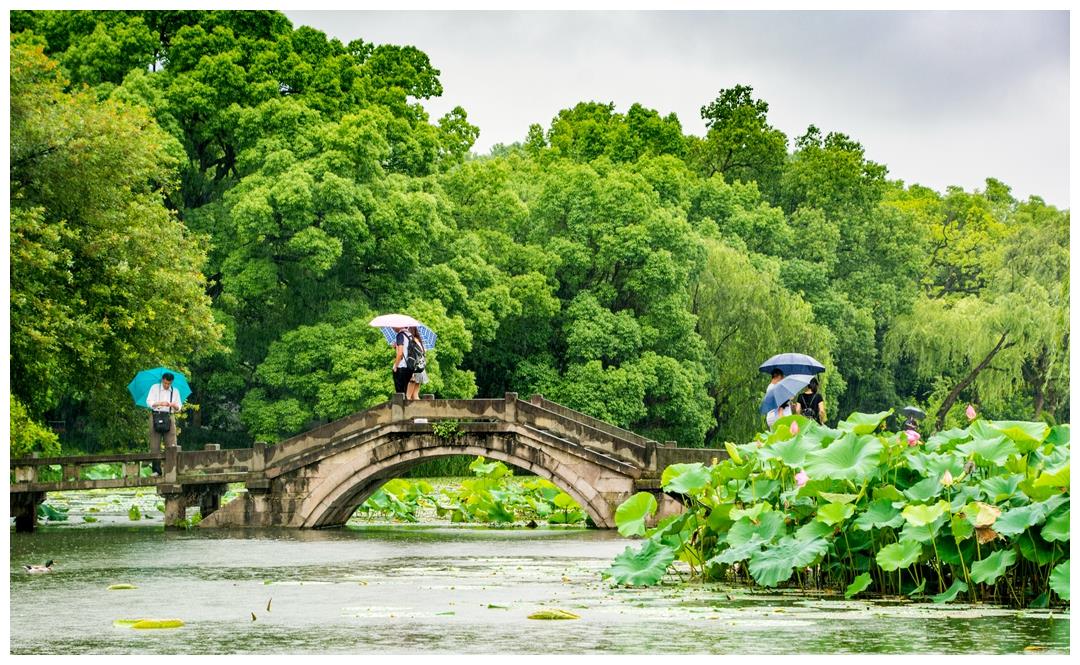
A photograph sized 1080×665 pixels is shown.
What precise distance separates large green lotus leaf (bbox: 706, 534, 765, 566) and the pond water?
0.74 feet

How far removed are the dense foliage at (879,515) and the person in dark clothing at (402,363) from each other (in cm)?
1068

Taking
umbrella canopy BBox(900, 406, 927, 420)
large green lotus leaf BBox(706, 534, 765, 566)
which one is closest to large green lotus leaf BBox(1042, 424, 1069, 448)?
large green lotus leaf BBox(706, 534, 765, 566)

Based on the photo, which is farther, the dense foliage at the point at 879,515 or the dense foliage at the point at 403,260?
the dense foliage at the point at 403,260

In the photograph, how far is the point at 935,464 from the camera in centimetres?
1125

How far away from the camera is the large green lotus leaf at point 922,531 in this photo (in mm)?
10758

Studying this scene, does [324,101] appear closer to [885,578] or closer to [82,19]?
[82,19]

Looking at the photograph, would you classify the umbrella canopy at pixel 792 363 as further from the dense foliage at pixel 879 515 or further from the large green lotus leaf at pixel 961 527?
the large green lotus leaf at pixel 961 527

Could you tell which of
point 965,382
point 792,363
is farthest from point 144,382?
point 965,382

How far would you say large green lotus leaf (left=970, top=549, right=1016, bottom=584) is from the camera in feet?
34.4

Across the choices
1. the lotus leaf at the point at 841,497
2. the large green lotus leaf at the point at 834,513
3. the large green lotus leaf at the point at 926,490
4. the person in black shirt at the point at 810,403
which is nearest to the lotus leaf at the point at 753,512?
the lotus leaf at the point at 841,497

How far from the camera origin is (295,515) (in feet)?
76.0

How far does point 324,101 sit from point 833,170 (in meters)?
19.0

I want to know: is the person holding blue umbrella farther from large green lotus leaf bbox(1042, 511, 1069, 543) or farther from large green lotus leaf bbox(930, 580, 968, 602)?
large green lotus leaf bbox(1042, 511, 1069, 543)

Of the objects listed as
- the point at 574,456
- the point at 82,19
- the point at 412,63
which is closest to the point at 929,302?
the point at 412,63
